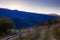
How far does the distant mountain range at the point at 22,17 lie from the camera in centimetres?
183

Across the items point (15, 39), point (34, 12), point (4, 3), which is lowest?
point (15, 39)

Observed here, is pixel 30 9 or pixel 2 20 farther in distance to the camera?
pixel 30 9

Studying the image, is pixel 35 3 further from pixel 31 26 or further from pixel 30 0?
pixel 31 26

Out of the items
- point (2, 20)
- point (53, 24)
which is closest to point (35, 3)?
point (53, 24)

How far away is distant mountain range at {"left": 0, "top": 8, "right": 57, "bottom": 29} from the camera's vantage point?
1833 mm

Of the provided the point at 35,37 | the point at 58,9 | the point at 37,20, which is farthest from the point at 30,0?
the point at 35,37

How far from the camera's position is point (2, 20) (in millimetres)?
1749

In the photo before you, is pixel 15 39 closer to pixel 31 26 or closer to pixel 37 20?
pixel 31 26

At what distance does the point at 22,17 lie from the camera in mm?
1869

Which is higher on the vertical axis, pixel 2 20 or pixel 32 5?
pixel 32 5

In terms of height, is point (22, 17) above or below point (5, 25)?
above

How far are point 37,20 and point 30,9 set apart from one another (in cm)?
20

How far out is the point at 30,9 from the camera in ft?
6.31

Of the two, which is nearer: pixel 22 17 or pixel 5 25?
pixel 5 25
